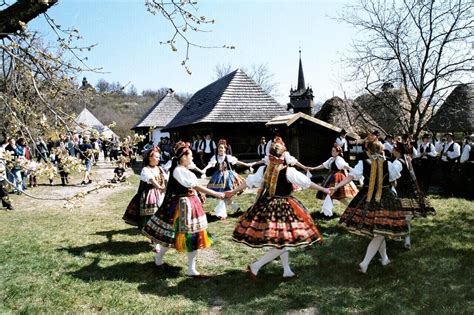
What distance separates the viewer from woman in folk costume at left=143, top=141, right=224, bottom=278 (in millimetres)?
5340

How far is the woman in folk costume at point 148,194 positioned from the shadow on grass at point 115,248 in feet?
1.33

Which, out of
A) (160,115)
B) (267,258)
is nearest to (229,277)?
(267,258)

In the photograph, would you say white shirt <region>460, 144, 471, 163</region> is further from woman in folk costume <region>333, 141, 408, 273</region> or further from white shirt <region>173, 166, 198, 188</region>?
white shirt <region>173, 166, 198, 188</region>

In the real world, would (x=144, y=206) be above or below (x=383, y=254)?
above

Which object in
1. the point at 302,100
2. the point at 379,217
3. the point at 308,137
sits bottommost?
the point at 379,217

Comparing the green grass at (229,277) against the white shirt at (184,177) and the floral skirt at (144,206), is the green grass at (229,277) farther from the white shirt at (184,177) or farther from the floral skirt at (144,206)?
the white shirt at (184,177)

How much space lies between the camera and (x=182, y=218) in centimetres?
539

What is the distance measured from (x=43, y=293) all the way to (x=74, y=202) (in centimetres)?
230

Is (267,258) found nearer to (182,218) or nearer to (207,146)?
(182,218)

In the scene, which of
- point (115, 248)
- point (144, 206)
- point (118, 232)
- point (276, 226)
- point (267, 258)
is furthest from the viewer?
point (118, 232)

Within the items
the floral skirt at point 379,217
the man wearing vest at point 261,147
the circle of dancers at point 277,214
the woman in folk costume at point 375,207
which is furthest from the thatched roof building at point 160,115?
the floral skirt at point 379,217

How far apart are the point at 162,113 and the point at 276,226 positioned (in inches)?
1400

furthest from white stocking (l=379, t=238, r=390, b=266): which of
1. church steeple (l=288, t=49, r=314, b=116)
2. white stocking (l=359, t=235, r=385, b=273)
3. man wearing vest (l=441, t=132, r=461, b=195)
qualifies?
church steeple (l=288, t=49, r=314, b=116)

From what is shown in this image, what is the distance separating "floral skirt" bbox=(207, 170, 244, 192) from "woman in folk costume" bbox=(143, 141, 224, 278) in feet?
10.9
